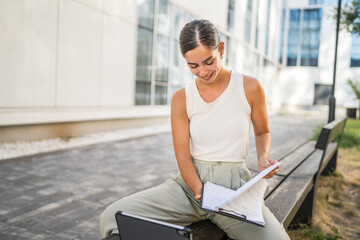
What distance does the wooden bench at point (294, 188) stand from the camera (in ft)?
6.24

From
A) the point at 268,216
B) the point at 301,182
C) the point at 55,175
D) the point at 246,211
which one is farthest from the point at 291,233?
the point at 55,175

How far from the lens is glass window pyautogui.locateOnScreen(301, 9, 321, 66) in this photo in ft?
104

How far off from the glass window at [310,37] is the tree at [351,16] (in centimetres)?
2566

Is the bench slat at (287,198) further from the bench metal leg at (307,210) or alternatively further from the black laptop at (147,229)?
the black laptop at (147,229)

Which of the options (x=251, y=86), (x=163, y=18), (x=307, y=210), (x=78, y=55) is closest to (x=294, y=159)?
(x=307, y=210)

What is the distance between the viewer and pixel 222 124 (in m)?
1.98

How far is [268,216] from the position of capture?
1.78 metres

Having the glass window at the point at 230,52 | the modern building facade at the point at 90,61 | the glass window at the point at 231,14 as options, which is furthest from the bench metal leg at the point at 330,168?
the glass window at the point at 231,14

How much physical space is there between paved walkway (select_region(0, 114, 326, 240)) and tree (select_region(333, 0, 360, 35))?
348 cm

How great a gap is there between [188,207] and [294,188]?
131 cm

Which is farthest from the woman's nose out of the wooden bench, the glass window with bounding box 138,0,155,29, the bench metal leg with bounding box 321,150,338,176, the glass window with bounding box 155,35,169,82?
the glass window with bounding box 155,35,169,82

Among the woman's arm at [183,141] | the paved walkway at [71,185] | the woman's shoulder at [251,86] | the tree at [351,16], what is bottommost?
the paved walkway at [71,185]

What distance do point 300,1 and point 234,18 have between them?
18178mm

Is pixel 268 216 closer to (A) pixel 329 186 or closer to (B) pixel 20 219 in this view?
(B) pixel 20 219
